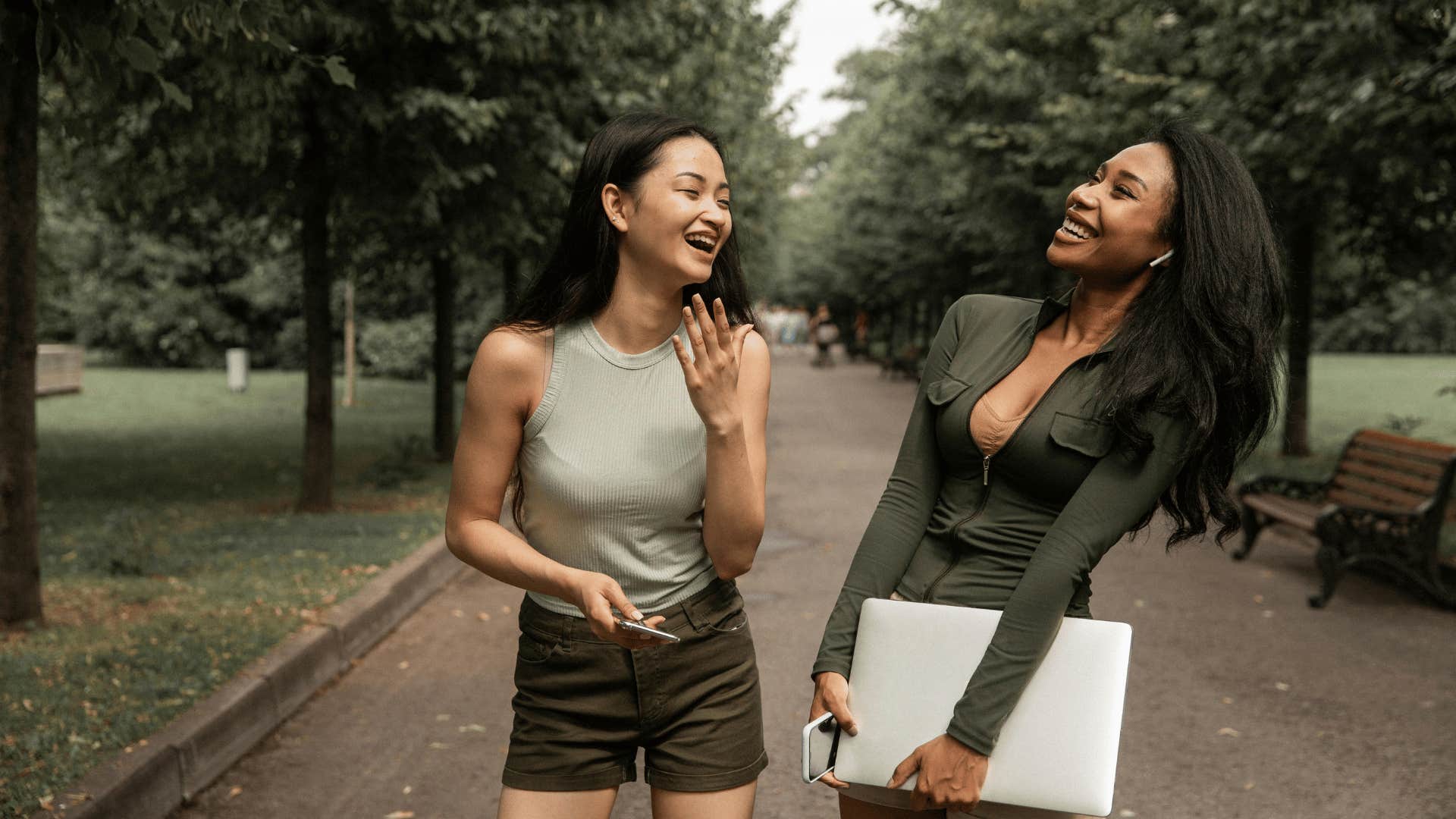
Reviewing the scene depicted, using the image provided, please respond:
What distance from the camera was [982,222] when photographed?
20859mm

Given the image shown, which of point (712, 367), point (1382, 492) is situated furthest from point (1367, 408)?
point (712, 367)

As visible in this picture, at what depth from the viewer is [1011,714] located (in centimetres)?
214

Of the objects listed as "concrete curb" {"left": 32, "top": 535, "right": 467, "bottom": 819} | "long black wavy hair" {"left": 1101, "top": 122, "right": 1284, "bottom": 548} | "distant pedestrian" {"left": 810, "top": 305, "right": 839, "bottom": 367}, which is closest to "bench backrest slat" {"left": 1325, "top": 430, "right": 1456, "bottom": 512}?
"concrete curb" {"left": 32, "top": 535, "right": 467, "bottom": 819}

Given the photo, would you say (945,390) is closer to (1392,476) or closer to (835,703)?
(835,703)

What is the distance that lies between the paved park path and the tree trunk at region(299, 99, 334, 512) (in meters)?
2.12

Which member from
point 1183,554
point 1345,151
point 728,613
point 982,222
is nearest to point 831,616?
point 728,613

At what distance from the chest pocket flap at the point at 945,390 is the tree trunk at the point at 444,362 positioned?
38.6ft

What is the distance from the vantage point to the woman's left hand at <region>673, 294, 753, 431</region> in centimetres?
212

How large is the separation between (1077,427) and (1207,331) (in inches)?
10.6

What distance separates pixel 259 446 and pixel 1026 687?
1486 cm

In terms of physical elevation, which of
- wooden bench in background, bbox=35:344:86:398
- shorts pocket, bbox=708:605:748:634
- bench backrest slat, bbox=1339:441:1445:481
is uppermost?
shorts pocket, bbox=708:605:748:634

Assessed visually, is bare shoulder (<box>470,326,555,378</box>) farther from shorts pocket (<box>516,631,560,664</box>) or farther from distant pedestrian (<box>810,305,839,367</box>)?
distant pedestrian (<box>810,305,839,367</box>)

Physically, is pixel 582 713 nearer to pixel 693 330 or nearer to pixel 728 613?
pixel 728 613

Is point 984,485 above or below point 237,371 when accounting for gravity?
above
